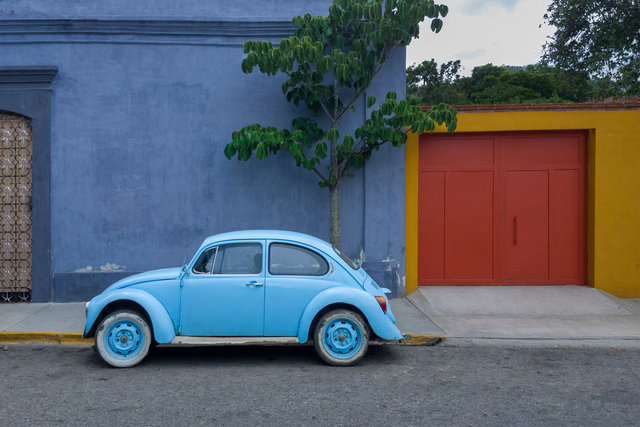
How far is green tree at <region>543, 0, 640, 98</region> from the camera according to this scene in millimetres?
13367

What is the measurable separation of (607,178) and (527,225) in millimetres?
1563

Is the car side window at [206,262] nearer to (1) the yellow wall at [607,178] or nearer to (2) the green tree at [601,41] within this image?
(1) the yellow wall at [607,178]

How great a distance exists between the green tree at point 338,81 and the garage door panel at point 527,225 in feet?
7.24

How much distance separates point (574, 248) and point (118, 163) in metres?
8.10

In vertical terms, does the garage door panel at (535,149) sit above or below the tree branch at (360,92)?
below

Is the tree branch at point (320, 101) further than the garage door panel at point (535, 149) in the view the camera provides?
No

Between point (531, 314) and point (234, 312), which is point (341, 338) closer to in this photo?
point (234, 312)

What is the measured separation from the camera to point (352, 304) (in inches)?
244

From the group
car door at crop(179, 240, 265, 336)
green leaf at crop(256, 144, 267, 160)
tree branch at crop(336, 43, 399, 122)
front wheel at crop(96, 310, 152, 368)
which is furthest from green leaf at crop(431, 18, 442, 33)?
front wheel at crop(96, 310, 152, 368)

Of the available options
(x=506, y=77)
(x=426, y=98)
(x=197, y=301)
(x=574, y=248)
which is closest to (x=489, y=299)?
(x=574, y=248)

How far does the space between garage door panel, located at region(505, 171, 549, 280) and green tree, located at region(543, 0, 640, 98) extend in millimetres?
5527

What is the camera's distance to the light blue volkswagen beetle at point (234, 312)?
20.2 feet

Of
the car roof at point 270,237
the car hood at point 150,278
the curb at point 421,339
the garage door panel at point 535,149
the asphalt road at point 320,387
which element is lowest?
the asphalt road at point 320,387

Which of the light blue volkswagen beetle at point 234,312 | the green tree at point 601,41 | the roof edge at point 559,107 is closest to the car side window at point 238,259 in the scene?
the light blue volkswagen beetle at point 234,312
